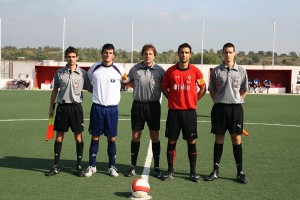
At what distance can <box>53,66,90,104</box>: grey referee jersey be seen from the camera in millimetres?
5977

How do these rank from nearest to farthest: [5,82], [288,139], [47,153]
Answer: [47,153], [288,139], [5,82]

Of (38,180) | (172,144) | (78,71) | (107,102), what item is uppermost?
(78,71)

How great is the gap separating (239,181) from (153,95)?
176 centimetres

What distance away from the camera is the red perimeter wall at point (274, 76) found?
111 feet

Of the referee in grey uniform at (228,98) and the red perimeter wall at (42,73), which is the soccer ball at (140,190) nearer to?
the referee in grey uniform at (228,98)

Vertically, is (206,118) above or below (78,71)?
below

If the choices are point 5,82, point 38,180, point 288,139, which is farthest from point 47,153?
point 5,82

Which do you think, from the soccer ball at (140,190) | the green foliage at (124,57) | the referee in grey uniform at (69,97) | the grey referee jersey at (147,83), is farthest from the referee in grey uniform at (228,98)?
the green foliage at (124,57)

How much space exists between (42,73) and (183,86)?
29.7m

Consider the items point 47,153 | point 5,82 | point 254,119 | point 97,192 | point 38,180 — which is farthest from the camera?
point 5,82

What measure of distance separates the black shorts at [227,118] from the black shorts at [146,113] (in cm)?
86

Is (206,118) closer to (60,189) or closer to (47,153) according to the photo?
(47,153)

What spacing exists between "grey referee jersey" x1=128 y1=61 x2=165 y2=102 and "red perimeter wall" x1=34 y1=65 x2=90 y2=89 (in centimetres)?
2783

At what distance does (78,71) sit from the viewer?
6.08m
